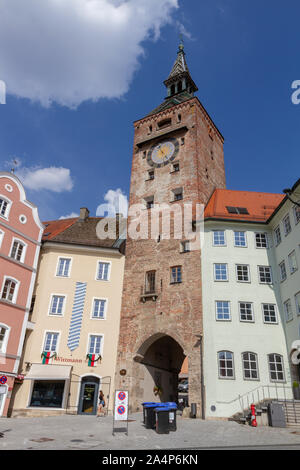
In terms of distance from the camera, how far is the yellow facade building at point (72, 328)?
26191mm

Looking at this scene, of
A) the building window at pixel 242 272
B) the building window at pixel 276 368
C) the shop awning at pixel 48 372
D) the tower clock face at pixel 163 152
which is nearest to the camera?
the building window at pixel 276 368

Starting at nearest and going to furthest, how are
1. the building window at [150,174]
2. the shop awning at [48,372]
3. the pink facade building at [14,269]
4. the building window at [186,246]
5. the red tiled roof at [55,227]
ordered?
the pink facade building at [14,269], the shop awning at [48,372], the building window at [186,246], the red tiled roof at [55,227], the building window at [150,174]

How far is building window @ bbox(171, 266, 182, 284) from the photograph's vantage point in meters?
29.2

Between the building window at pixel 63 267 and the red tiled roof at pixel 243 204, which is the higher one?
the red tiled roof at pixel 243 204

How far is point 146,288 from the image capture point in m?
30.4

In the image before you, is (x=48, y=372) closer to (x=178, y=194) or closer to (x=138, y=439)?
(x=138, y=439)

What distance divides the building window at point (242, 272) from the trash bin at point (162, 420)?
13.8 metres

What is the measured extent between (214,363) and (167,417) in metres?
9.77

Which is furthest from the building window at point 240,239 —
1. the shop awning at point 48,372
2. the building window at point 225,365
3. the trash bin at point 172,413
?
the shop awning at point 48,372

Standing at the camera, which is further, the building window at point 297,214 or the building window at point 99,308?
the building window at point 99,308

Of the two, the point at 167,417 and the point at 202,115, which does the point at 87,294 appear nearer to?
the point at 167,417

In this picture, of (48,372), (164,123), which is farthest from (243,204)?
(48,372)

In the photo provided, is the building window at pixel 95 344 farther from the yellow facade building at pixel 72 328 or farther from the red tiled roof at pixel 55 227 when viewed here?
the red tiled roof at pixel 55 227
